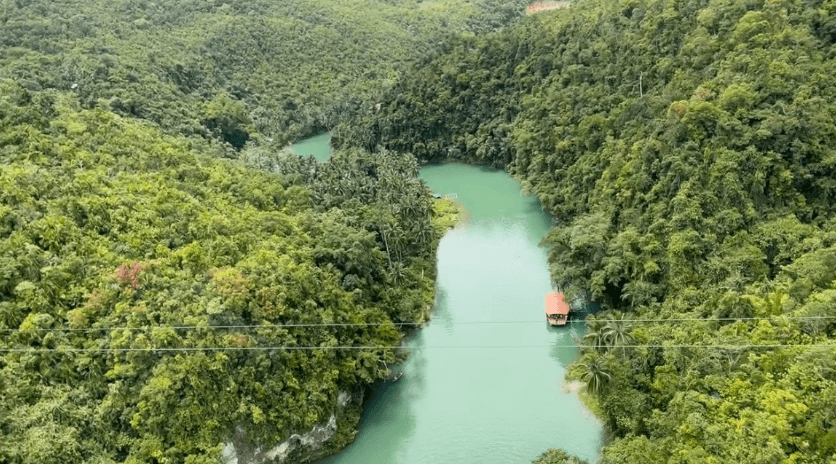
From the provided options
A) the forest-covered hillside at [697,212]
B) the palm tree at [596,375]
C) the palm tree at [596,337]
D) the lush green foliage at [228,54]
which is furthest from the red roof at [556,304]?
the lush green foliage at [228,54]

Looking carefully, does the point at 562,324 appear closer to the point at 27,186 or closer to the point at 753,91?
the point at 753,91

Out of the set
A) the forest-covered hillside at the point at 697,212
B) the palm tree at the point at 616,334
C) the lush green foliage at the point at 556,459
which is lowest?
the lush green foliage at the point at 556,459

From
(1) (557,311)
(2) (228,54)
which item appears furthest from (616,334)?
(2) (228,54)

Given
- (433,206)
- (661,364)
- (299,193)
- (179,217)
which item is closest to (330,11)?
(433,206)

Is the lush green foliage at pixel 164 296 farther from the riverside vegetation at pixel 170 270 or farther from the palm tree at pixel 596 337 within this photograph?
the palm tree at pixel 596 337

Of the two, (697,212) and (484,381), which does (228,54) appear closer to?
(484,381)

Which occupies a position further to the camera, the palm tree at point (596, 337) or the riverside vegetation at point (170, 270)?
the palm tree at point (596, 337)
